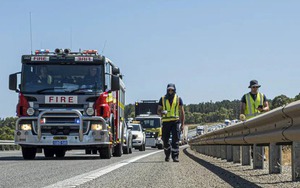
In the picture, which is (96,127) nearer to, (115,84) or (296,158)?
(115,84)

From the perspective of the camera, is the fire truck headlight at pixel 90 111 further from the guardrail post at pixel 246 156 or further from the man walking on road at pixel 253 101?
the guardrail post at pixel 246 156

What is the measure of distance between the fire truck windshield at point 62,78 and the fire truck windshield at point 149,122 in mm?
28185

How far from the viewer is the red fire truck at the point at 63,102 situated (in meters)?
15.4

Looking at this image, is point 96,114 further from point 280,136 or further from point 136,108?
point 136,108

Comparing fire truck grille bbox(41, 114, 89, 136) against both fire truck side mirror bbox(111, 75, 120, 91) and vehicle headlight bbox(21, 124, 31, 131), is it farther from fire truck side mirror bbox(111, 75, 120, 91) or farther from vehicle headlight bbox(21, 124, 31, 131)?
fire truck side mirror bbox(111, 75, 120, 91)

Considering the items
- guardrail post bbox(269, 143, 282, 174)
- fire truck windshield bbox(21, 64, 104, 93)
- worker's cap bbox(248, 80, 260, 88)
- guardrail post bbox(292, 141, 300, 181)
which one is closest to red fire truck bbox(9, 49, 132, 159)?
fire truck windshield bbox(21, 64, 104, 93)

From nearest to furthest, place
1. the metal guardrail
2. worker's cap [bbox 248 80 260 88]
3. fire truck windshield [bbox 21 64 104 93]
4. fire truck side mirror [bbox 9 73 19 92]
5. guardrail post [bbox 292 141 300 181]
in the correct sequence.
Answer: the metal guardrail
guardrail post [bbox 292 141 300 181]
worker's cap [bbox 248 80 260 88]
fire truck side mirror [bbox 9 73 19 92]
fire truck windshield [bbox 21 64 104 93]

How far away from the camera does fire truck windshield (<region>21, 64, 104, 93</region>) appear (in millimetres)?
15602

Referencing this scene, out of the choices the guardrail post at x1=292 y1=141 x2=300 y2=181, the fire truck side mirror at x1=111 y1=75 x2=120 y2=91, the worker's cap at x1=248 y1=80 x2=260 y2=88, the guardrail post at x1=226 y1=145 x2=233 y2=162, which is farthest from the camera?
the fire truck side mirror at x1=111 y1=75 x2=120 y2=91

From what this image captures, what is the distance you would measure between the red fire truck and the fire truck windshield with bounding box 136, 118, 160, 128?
28095mm

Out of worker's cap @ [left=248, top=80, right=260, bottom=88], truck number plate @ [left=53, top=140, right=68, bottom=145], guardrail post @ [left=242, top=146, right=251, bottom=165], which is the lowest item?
guardrail post @ [left=242, top=146, right=251, bottom=165]

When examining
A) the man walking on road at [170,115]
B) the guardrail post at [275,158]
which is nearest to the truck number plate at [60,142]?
the man walking on road at [170,115]

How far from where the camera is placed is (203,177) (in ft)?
27.9

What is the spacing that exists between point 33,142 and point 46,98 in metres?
1.19
